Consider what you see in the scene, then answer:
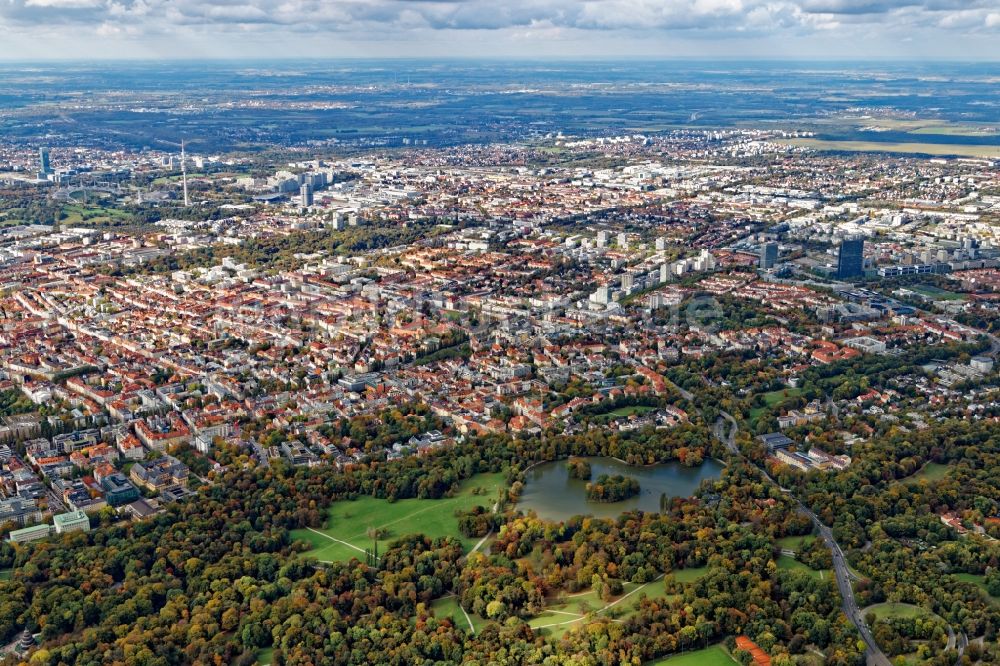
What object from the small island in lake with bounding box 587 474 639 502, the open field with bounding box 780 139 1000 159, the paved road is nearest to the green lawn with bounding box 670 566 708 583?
the paved road

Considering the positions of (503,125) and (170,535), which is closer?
(170,535)

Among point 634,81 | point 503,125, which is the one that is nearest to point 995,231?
point 503,125

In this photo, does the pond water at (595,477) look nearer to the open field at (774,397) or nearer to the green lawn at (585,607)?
the green lawn at (585,607)

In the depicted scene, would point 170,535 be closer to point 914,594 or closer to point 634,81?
point 914,594

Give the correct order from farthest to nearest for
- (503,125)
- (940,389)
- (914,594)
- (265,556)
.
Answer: (503,125), (940,389), (265,556), (914,594)

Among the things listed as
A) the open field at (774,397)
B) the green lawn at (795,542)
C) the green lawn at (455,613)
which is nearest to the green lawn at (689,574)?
the green lawn at (795,542)
